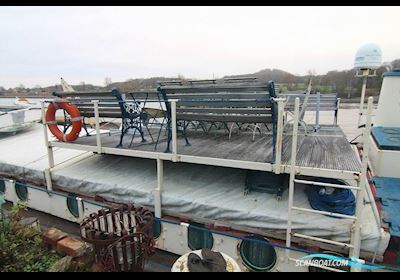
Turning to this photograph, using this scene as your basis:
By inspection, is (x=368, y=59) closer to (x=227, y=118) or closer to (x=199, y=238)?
(x=227, y=118)

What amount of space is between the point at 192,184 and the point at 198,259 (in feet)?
5.92

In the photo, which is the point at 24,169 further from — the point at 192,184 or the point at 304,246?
the point at 304,246

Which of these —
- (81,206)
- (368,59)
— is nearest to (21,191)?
(81,206)

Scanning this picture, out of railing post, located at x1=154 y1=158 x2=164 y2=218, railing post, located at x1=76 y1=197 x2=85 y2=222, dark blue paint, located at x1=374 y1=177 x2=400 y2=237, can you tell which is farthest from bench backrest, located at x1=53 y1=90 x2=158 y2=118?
dark blue paint, located at x1=374 y1=177 x2=400 y2=237

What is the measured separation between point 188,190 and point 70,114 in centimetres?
259

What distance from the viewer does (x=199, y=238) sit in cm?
381

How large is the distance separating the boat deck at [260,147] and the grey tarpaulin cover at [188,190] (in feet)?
1.65

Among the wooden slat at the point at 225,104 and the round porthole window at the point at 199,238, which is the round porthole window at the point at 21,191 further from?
the wooden slat at the point at 225,104

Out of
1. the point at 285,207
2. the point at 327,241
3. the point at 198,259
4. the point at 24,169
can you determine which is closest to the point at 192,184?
the point at 285,207

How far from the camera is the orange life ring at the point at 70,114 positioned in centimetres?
475

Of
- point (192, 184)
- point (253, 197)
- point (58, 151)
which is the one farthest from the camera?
point (58, 151)

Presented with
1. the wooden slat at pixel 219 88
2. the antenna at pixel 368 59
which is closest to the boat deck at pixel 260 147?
the wooden slat at pixel 219 88

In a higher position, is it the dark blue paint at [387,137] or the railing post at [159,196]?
the dark blue paint at [387,137]

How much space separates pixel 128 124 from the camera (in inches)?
186
